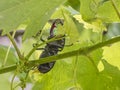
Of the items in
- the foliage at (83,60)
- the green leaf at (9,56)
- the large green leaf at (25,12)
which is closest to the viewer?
the large green leaf at (25,12)

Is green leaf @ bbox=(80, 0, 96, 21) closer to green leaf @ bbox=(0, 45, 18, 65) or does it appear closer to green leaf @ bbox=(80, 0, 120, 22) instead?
green leaf @ bbox=(80, 0, 120, 22)

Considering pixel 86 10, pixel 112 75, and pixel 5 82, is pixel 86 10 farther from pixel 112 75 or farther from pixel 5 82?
pixel 5 82

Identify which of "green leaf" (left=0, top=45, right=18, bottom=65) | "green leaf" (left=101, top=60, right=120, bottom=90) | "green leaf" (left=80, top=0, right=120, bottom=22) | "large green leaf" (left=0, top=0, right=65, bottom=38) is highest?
"large green leaf" (left=0, top=0, right=65, bottom=38)

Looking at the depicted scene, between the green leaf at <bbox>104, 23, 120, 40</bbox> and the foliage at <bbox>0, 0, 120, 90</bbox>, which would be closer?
the foliage at <bbox>0, 0, 120, 90</bbox>

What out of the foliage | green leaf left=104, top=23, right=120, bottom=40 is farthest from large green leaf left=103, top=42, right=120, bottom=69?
green leaf left=104, top=23, right=120, bottom=40

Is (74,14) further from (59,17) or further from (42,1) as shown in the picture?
(42,1)

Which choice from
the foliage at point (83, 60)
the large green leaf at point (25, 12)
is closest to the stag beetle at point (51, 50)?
the foliage at point (83, 60)

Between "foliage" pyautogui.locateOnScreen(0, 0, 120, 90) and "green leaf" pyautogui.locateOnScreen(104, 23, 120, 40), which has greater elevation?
"foliage" pyautogui.locateOnScreen(0, 0, 120, 90)

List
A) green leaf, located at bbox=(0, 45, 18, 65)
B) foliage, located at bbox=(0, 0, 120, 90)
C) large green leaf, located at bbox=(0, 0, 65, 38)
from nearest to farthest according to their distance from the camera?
large green leaf, located at bbox=(0, 0, 65, 38) → foliage, located at bbox=(0, 0, 120, 90) → green leaf, located at bbox=(0, 45, 18, 65)

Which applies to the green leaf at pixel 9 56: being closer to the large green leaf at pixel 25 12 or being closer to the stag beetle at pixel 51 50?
the stag beetle at pixel 51 50
